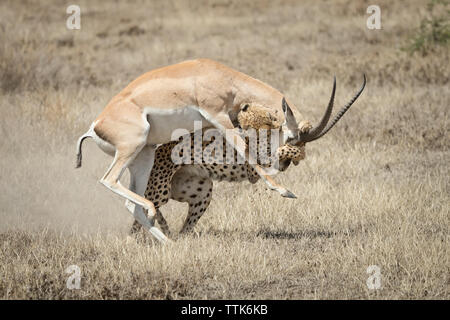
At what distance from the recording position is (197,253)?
641cm

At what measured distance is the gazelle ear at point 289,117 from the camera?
6489 mm

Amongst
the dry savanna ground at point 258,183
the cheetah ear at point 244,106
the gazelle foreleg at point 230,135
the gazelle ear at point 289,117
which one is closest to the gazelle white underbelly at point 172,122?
the gazelle foreleg at point 230,135

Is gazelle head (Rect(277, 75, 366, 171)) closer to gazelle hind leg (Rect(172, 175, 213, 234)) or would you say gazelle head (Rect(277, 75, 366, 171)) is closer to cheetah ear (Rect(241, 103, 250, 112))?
cheetah ear (Rect(241, 103, 250, 112))

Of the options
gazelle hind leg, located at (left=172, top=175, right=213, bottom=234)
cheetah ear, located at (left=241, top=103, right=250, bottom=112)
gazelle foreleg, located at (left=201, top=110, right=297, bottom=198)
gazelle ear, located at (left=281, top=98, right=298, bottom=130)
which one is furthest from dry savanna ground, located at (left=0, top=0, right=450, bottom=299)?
cheetah ear, located at (left=241, top=103, right=250, bottom=112)

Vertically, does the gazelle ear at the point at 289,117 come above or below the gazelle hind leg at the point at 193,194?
above

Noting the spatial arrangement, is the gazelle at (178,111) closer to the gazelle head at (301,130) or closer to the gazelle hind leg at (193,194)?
the gazelle head at (301,130)

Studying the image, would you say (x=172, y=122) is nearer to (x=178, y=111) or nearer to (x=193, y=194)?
(x=178, y=111)

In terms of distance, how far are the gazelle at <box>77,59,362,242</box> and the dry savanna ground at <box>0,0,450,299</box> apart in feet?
2.64

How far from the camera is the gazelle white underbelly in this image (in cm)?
667

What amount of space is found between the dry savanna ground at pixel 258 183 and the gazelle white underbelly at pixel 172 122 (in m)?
1.06

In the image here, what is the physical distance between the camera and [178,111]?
6664mm

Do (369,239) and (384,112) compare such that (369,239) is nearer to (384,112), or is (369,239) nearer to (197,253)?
(197,253)

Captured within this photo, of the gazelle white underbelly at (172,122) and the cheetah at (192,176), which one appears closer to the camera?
the gazelle white underbelly at (172,122)

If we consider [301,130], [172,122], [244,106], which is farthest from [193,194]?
[301,130]
